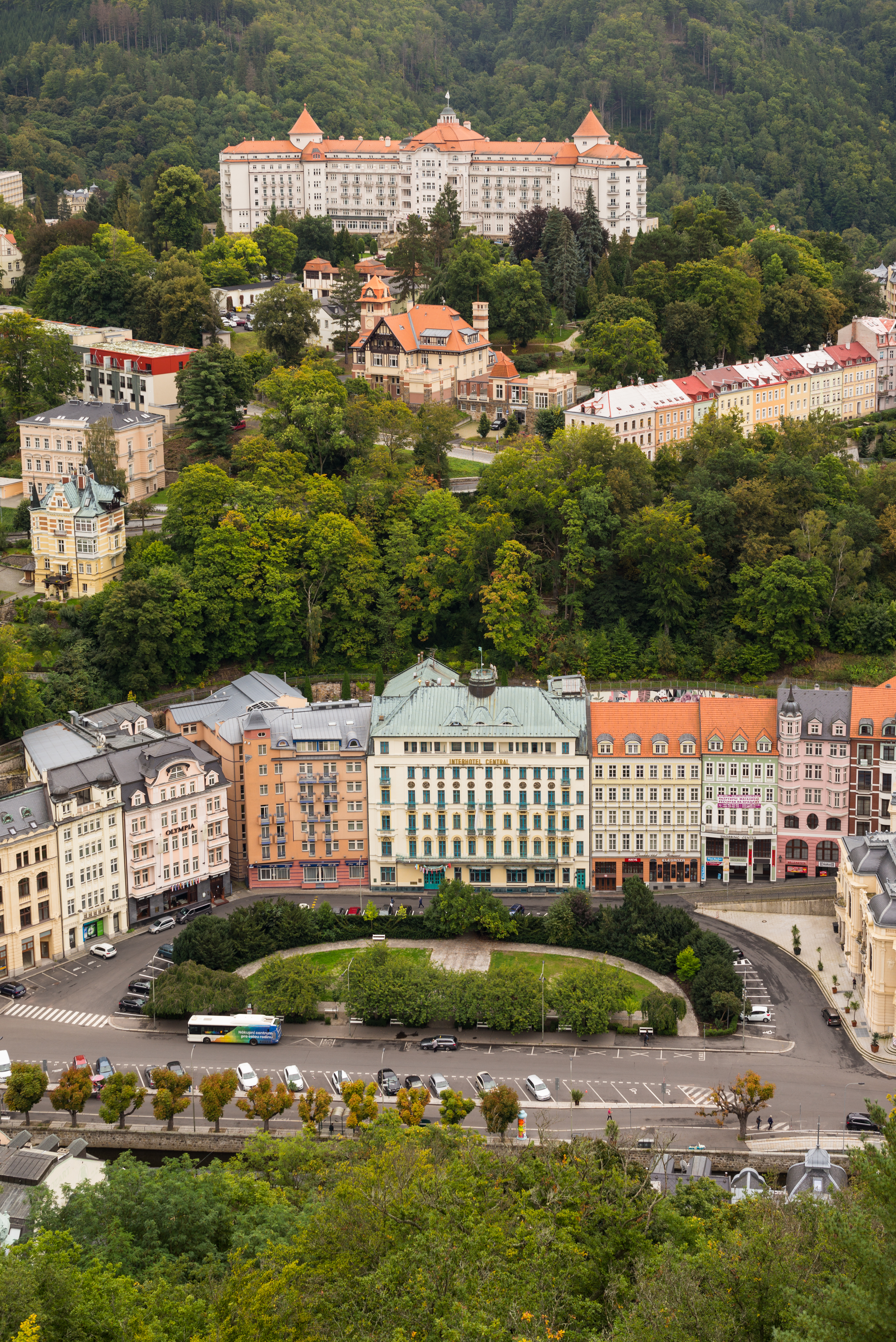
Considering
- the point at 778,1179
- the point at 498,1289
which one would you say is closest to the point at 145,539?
the point at 778,1179

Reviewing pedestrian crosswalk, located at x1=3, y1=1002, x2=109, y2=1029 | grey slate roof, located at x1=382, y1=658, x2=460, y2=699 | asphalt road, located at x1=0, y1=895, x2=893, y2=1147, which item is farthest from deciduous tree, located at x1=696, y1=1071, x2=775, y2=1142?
grey slate roof, located at x1=382, y1=658, x2=460, y2=699

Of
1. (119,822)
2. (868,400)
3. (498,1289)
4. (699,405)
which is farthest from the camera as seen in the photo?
(868,400)

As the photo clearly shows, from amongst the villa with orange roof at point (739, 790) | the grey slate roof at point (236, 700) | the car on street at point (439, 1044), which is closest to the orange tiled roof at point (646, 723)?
the villa with orange roof at point (739, 790)

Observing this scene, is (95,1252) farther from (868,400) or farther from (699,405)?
(868,400)

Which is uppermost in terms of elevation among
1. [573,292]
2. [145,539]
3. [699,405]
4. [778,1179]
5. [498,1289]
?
[573,292]

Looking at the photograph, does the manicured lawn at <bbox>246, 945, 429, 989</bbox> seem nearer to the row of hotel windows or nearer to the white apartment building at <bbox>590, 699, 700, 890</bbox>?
the row of hotel windows

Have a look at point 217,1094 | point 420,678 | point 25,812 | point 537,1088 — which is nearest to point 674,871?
point 420,678

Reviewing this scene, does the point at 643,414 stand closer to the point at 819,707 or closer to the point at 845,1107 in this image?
the point at 819,707
